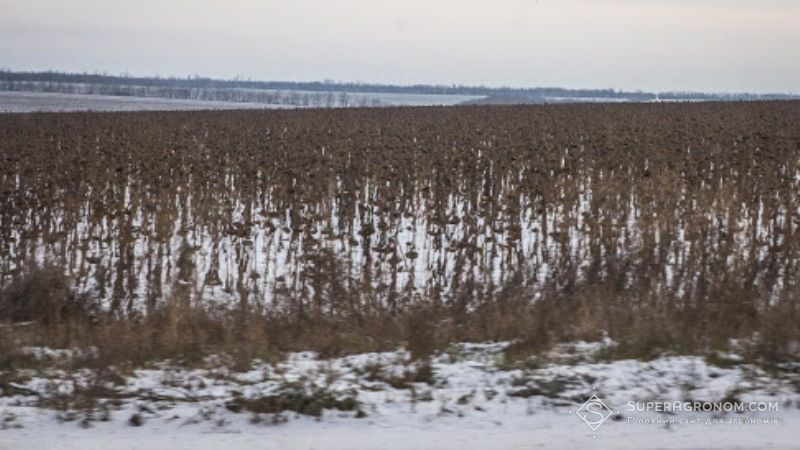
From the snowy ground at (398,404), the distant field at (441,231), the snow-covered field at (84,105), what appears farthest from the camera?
the snow-covered field at (84,105)

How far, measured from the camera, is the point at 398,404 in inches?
231

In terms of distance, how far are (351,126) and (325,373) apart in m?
22.6

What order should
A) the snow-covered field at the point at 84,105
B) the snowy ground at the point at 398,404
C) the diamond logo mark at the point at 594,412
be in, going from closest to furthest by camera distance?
the snowy ground at the point at 398,404 < the diamond logo mark at the point at 594,412 < the snow-covered field at the point at 84,105

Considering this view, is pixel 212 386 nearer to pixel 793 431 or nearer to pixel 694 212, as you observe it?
pixel 793 431

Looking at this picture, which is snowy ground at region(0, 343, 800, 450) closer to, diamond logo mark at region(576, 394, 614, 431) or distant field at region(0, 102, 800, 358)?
diamond logo mark at region(576, 394, 614, 431)

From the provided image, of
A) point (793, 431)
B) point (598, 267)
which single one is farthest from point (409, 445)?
point (598, 267)

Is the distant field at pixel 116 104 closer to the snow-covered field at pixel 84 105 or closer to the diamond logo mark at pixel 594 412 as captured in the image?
the snow-covered field at pixel 84 105

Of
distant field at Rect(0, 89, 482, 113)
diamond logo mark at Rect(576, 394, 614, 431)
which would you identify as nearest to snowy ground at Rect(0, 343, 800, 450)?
diamond logo mark at Rect(576, 394, 614, 431)

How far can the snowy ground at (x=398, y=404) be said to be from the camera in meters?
5.24

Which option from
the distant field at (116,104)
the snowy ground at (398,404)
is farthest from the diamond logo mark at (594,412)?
the distant field at (116,104)

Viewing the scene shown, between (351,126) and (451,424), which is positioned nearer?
(451,424)

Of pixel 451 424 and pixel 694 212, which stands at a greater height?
pixel 694 212

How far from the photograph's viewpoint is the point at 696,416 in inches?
219

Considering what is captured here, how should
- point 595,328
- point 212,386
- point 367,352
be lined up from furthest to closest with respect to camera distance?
point 595,328 < point 367,352 < point 212,386
